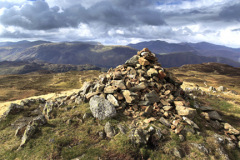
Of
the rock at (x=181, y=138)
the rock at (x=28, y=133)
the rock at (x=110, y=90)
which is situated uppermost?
the rock at (x=110, y=90)

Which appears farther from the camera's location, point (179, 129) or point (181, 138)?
point (179, 129)

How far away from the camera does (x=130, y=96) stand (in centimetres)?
1675

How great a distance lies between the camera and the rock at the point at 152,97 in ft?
55.9

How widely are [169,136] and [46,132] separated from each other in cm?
1254

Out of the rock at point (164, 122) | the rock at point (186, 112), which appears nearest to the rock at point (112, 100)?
the rock at point (164, 122)

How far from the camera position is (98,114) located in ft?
49.1

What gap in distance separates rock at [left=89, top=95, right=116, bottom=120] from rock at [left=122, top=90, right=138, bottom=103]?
2.43 meters

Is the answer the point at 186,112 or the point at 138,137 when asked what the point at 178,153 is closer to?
the point at 138,137

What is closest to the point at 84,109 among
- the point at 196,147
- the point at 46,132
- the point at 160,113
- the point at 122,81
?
the point at 46,132

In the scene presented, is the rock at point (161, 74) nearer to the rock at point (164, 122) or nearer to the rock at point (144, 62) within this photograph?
the rock at point (144, 62)

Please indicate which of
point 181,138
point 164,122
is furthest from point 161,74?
point 181,138

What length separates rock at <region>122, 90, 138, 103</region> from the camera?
1642 centimetres

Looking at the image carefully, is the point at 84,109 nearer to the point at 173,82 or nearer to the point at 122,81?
the point at 122,81

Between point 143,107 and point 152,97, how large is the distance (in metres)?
2.07
